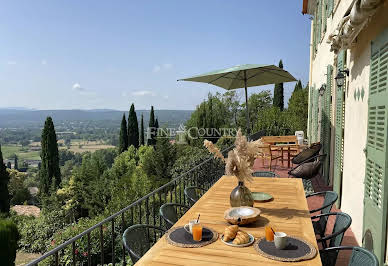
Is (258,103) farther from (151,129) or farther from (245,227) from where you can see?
(245,227)

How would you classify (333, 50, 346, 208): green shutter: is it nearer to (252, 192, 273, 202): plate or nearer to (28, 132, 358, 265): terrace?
(28, 132, 358, 265): terrace

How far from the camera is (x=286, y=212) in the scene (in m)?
2.69

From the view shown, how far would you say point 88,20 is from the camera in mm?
30641

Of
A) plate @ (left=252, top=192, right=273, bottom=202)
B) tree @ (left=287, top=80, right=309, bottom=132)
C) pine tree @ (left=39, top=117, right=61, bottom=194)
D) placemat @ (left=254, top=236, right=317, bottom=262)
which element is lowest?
pine tree @ (left=39, top=117, right=61, bottom=194)

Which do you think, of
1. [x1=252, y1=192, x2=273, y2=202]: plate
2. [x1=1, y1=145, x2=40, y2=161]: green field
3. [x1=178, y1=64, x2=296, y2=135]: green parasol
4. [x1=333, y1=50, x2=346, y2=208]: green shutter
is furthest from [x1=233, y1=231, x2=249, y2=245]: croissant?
[x1=1, y1=145, x2=40, y2=161]: green field

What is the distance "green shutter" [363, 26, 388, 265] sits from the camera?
7.93ft

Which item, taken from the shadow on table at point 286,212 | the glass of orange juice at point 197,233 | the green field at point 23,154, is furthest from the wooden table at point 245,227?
the green field at point 23,154

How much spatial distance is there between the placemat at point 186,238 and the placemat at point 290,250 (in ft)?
1.08

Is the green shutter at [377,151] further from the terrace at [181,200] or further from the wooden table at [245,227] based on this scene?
the terrace at [181,200]

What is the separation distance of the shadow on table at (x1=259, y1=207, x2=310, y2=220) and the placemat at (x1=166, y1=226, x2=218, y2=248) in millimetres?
717

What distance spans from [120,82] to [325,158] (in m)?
79.0

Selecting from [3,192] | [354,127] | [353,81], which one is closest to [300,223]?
[354,127]

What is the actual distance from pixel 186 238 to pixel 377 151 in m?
1.87

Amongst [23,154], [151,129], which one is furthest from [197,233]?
[23,154]
